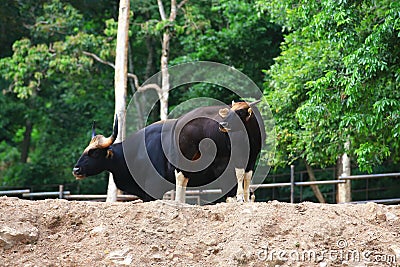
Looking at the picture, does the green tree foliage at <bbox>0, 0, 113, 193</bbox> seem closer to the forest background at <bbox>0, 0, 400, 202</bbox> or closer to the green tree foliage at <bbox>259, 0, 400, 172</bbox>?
the forest background at <bbox>0, 0, 400, 202</bbox>

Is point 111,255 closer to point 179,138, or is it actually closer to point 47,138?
point 179,138

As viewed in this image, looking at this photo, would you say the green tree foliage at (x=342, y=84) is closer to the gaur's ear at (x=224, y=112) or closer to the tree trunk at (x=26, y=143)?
the gaur's ear at (x=224, y=112)

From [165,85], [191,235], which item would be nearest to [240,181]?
[191,235]

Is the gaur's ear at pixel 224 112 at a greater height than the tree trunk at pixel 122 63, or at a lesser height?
lesser

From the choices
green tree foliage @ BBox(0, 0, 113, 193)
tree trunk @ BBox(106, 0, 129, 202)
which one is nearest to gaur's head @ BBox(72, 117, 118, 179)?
tree trunk @ BBox(106, 0, 129, 202)

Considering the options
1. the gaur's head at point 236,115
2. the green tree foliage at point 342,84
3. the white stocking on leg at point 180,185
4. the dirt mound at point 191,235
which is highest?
the green tree foliage at point 342,84

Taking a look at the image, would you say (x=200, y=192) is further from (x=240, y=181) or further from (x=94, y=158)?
(x=240, y=181)

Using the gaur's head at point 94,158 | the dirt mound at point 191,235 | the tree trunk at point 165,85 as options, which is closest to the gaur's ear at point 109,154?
the gaur's head at point 94,158

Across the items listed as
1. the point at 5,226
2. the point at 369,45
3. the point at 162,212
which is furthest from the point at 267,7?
the point at 5,226

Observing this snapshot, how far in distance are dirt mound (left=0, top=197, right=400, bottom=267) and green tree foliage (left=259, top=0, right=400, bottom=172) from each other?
4105mm

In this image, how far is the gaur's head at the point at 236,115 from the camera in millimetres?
9172

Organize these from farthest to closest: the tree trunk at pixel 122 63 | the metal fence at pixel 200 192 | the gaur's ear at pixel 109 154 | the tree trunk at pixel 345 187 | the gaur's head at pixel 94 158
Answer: the tree trunk at pixel 345 187 → the tree trunk at pixel 122 63 → the metal fence at pixel 200 192 → the gaur's ear at pixel 109 154 → the gaur's head at pixel 94 158

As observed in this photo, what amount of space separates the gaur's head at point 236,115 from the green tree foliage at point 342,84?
2.98 meters

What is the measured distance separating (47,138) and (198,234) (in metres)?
16.7
